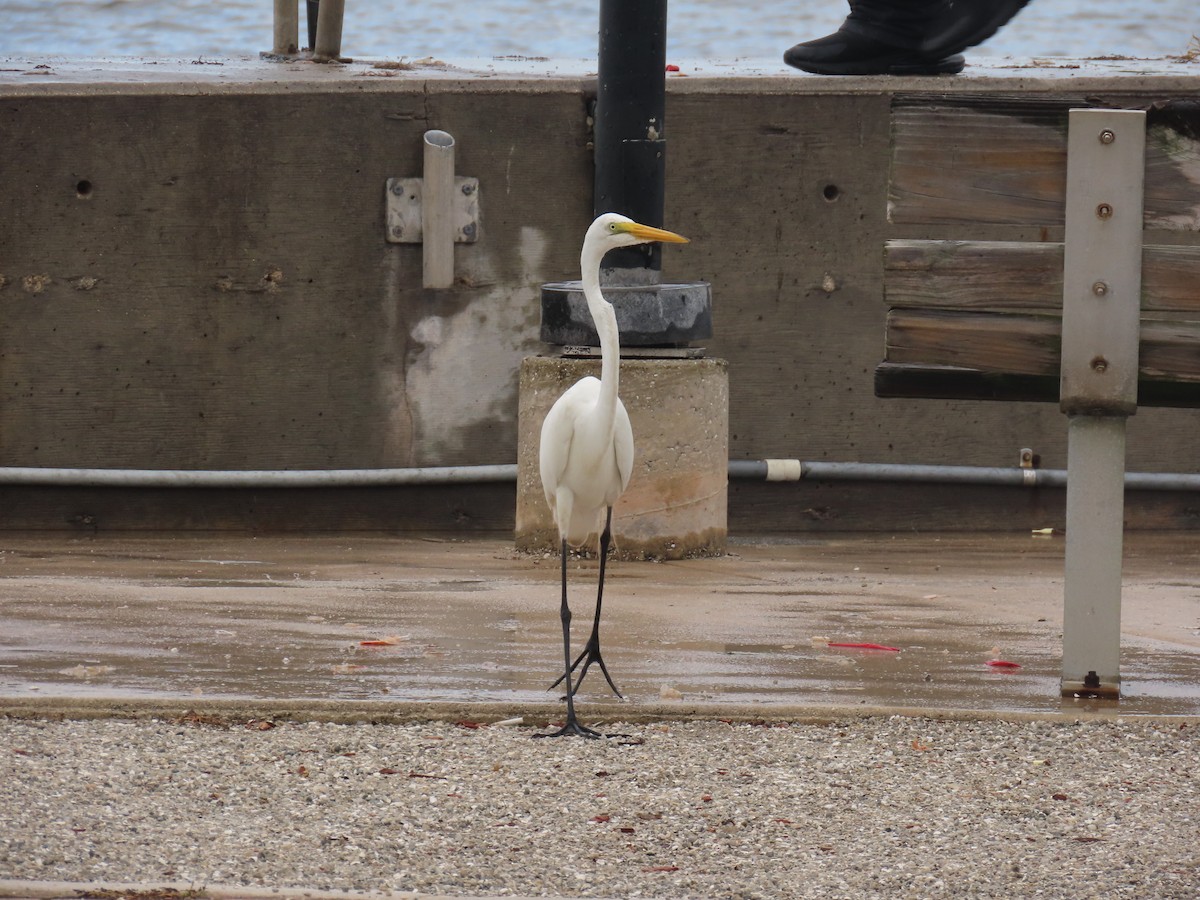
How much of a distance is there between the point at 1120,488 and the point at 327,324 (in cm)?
512

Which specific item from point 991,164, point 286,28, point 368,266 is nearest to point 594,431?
point 991,164

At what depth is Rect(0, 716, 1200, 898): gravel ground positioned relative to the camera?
407 cm

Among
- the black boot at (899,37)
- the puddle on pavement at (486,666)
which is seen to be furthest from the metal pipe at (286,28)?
the puddle on pavement at (486,666)

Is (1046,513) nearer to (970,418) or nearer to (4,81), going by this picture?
(970,418)

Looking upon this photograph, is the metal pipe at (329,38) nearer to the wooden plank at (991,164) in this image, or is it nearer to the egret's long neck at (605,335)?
the egret's long neck at (605,335)

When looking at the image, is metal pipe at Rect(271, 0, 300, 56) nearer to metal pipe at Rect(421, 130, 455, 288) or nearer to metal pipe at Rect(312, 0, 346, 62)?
metal pipe at Rect(312, 0, 346, 62)

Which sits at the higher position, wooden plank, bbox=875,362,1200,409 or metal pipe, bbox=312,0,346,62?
metal pipe, bbox=312,0,346,62

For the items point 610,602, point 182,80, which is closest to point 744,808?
point 610,602

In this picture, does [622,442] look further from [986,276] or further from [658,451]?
[658,451]

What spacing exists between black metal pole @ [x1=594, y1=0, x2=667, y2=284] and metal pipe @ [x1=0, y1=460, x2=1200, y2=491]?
66.4 inches

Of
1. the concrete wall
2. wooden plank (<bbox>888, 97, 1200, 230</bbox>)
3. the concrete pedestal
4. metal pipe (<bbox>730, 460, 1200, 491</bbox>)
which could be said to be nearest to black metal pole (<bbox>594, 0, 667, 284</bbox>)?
the concrete pedestal

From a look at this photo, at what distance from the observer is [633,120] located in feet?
27.3

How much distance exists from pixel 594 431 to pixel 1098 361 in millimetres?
1773

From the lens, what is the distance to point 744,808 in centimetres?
461
